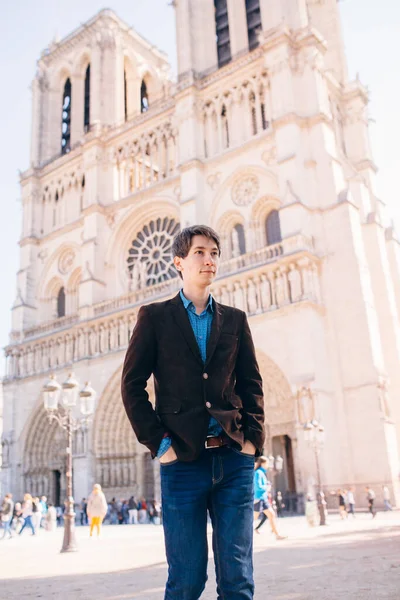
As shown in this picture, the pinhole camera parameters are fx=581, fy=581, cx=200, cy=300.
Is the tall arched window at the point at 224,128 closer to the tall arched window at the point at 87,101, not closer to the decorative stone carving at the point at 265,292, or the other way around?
the decorative stone carving at the point at 265,292

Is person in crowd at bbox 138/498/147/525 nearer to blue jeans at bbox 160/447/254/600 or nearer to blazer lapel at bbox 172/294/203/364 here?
blue jeans at bbox 160/447/254/600

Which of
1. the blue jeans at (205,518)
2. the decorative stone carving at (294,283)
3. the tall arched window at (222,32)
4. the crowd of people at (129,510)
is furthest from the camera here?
the tall arched window at (222,32)

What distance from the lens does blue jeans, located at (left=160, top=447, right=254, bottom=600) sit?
7.57 ft

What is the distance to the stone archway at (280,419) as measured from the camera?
19.5 m

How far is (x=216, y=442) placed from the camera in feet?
7.85

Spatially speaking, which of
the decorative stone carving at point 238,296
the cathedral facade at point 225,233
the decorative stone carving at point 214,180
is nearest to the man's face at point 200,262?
the cathedral facade at point 225,233

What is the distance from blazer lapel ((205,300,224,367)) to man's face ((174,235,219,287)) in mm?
136

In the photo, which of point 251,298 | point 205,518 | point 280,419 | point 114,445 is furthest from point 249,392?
point 114,445

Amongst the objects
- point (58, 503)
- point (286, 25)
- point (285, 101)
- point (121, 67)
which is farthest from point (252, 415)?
point (121, 67)

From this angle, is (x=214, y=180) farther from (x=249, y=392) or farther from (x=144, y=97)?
(x=249, y=392)

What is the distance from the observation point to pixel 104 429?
24.1 meters

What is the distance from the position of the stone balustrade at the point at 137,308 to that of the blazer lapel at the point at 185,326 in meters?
16.9

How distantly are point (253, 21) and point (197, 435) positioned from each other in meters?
28.0

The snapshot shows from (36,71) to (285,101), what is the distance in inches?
716
